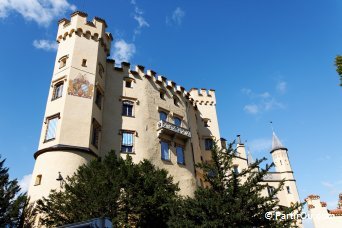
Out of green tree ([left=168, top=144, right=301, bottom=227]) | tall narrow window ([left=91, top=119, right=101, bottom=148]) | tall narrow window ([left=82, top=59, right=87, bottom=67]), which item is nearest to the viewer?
green tree ([left=168, top=144, right=301, bottom=227])

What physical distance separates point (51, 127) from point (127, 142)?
662 cm

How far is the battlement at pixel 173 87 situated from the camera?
3231 cm

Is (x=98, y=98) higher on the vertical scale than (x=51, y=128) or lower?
higher

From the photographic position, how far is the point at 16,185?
66.9 ft

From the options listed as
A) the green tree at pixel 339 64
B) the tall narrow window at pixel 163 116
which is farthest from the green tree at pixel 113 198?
the tall narrow window at pixel 163 116

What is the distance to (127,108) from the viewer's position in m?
30.0

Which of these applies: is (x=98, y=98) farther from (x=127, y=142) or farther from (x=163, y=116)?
(x=163, y=116)

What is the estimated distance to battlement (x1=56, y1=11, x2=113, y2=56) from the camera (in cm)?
2953

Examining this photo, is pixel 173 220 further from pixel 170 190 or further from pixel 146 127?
pixel 146 127

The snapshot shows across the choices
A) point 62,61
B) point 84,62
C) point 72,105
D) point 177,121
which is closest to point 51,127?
point 72,105

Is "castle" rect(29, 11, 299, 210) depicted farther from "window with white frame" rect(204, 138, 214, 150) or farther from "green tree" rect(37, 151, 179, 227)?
"green tree" rect(37, 151, 179, 227)

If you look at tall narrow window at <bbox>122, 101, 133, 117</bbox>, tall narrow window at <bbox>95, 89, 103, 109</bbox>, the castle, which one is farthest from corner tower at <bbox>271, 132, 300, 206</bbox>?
tall narrow window at <bbox>95, 89, 103, 109</bbox>

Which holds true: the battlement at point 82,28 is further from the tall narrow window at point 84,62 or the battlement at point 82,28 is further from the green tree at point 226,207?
the green tree at point 226,207

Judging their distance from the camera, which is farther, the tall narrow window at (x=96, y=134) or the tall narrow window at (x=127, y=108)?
the tall narrow window at (x=127, y=108)
